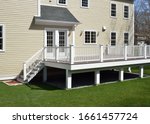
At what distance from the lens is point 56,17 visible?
16.9 metres

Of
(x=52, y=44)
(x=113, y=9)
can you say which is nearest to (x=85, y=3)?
(x=113, y=9)

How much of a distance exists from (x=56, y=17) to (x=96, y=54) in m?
4.50

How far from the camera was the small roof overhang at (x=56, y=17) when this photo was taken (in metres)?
16.1

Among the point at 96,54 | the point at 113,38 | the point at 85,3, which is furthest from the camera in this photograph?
the point at 113,38

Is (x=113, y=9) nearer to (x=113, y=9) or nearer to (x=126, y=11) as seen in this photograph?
(x=113, y=9)

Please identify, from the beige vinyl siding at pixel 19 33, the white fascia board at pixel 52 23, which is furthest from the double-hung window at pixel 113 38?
the white fascia board at pixel 52 23

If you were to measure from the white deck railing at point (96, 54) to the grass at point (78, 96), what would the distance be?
1.63 metres

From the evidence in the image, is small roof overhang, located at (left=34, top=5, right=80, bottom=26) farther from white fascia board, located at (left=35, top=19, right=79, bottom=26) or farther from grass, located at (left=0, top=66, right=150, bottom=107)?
grass, located at (left=0, top=66, right=150, bottom=107)

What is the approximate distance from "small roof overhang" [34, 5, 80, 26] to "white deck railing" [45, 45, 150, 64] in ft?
6.21

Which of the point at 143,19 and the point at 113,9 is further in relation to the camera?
the point at 143,19

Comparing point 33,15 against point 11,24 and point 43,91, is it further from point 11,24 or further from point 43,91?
point 43,91

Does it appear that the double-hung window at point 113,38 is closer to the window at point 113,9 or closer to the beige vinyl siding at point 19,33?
the window at point 113,9

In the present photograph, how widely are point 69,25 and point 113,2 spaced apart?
605cm

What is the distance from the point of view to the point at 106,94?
449 inches
